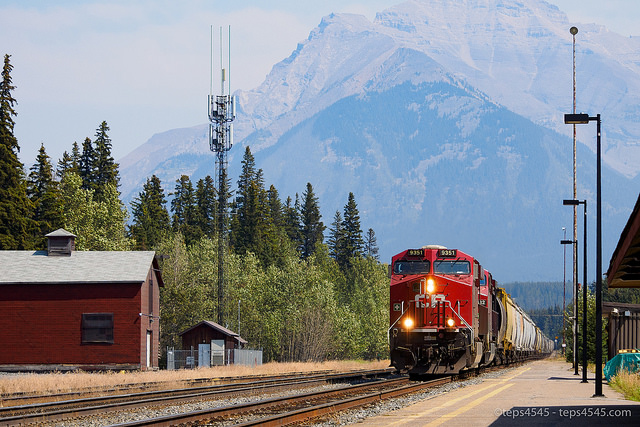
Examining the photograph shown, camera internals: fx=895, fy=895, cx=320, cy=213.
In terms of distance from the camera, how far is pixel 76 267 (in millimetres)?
59000

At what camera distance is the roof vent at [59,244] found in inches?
2406

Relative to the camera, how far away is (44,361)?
56.6m

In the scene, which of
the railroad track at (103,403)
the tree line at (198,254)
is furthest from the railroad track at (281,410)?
the tree line at (198,254)

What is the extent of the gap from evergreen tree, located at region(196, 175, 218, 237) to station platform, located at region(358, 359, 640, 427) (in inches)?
4171

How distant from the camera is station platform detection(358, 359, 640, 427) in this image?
758 inches

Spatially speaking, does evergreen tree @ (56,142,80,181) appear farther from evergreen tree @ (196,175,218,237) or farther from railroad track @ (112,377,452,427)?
railroad track @ (112,377,452,427)

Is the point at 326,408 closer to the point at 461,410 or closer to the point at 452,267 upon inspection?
the point at 461,410

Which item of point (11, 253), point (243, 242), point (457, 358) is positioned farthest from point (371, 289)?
point (457, 358)

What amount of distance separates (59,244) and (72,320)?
6557 millimetres

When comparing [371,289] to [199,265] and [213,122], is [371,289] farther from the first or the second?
[213,122]

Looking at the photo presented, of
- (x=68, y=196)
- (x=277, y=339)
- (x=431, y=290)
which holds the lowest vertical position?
(x=277, y=339)

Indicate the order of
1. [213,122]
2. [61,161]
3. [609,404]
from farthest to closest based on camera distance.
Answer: [61,161]
[213,122]
[609,404]

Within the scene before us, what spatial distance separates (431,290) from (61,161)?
96987 mm

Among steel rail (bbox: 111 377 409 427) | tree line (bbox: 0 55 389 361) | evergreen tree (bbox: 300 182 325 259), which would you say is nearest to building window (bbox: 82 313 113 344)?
tree line (bbox: 0 55 389 361)
